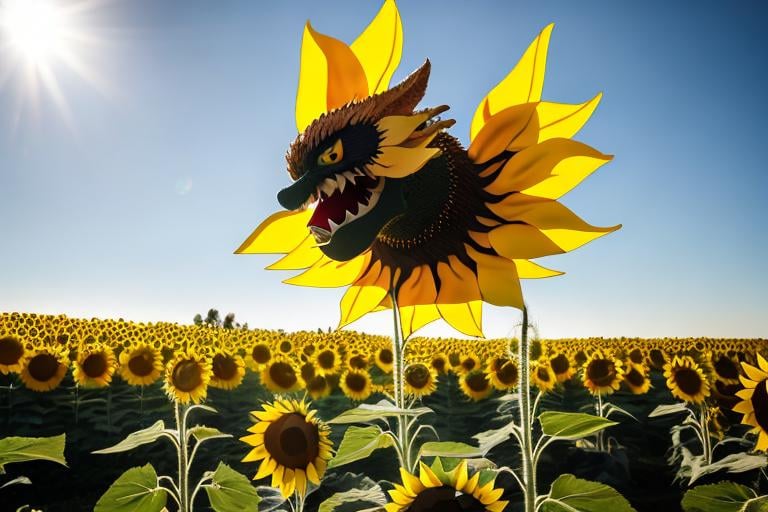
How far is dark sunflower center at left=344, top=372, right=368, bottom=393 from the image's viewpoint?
8.80 metres

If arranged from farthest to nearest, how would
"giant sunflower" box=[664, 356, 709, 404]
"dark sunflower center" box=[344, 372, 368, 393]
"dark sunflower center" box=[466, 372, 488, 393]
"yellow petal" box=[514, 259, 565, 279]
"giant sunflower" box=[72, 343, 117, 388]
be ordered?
"dark sunflower center" box=[466, 372, 488, 393] < "dark sunflower center" box=[344, 372, 368, 393] < "giant sunflower" box=[72, 343, 117, 388] < "giant sunflower" box=[664, 356, 709, 404] < "yellow petal" box=[514, 259, 565, 279]

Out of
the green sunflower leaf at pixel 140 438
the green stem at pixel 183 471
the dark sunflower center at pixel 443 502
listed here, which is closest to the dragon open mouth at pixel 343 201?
the dark sunflower center at pixel 443 502

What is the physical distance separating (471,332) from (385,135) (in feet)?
1.86

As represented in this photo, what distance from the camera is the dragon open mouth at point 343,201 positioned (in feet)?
3.61

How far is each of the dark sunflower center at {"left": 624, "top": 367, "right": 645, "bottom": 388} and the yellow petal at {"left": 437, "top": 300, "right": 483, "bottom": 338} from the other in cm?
916

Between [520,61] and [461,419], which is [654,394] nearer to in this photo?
[461,419]

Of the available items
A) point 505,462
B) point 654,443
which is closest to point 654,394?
point 654,443

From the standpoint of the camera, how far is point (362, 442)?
1.62 m

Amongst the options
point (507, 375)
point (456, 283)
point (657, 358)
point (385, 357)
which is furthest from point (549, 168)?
point (657, 358)

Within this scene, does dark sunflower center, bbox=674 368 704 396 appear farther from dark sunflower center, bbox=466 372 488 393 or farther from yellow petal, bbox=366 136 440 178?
yellow petal, bbox=366 136 440 178

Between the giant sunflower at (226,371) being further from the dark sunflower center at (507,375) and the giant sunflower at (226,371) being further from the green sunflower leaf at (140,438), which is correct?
the green sunflower leaf at (140,438)

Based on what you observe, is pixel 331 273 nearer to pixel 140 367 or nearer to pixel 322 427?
pixel 322 427

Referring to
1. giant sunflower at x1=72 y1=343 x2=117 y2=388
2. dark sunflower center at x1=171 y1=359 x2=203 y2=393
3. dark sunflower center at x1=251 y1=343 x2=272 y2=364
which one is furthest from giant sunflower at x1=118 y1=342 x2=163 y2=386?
dark sunflower center at x1=171 y1=359 x2=203 y2=393

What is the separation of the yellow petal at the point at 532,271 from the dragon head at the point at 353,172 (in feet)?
1.13
